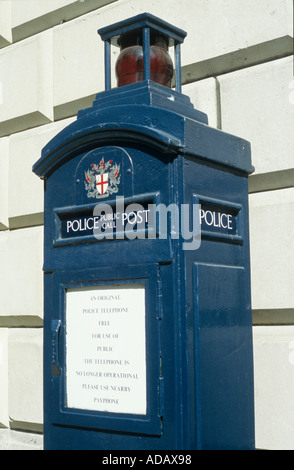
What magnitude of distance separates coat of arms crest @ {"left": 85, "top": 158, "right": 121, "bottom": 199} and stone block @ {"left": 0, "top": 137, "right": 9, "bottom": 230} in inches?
62.8

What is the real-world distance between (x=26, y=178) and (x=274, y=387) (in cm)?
186

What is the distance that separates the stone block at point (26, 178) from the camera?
3600 millimetres

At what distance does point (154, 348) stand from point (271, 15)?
148 cm

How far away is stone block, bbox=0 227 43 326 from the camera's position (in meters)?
3.55

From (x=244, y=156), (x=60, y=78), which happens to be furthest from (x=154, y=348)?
(x=60, y=78)

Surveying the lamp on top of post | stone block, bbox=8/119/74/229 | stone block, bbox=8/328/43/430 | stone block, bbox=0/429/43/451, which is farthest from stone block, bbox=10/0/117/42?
stone block, bbox=0/429/43/451

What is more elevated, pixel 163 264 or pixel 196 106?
pixel 196 106

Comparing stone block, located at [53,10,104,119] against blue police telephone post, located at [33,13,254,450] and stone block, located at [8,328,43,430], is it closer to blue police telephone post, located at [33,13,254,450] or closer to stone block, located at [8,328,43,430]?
blue police telephone post, located at [33,13,254,450]

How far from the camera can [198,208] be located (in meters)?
2.15

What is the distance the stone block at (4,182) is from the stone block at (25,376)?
636mm

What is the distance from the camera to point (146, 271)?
212 cm

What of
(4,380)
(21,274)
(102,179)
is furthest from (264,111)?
(4,380)

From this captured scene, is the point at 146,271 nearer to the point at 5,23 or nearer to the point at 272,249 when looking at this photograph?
the point at 272,249
